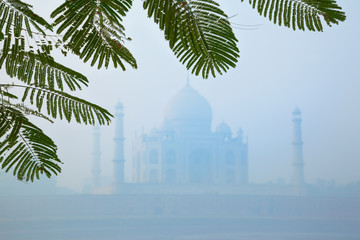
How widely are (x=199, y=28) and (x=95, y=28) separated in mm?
74

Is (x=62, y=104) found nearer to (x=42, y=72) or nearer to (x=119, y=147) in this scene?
(x=42, y=72)

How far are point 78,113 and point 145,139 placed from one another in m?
17.6

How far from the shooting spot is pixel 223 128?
18328mm

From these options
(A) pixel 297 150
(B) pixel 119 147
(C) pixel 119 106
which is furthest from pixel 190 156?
(A) pixel 297 150

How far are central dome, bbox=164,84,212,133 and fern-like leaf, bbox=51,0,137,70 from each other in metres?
16.4

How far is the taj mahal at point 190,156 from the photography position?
17.0m

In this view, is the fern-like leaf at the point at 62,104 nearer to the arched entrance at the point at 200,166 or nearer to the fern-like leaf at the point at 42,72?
the fern-like leaf at the point at 42,72

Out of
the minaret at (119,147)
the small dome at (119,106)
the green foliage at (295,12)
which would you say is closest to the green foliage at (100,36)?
the green foliage at (295,12)

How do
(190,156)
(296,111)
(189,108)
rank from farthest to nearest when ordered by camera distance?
(190,156), (296,111), (189,108)

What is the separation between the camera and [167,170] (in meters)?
18.0

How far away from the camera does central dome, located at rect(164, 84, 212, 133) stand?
16.8 m

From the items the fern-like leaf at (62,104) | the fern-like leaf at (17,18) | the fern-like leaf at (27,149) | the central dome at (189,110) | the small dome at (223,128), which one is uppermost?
the central dome at (189,110)

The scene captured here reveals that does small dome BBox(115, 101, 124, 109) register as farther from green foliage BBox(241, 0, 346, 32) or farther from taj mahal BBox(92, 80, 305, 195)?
green foliage BBox(241, 0, 346, 32)

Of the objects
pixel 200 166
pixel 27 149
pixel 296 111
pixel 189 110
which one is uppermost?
pixel 296 111
